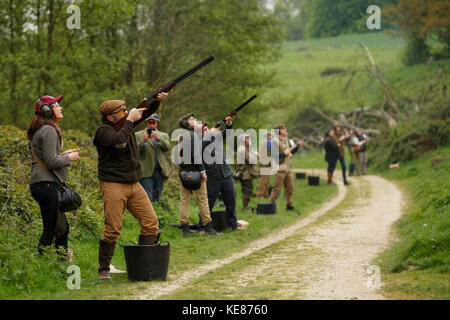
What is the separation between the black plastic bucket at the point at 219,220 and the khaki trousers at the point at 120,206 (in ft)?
13.5

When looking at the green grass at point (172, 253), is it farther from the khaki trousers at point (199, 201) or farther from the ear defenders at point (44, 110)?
the ear defenders at point (44, 110)

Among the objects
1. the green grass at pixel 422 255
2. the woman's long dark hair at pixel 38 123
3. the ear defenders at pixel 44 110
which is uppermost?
the ear defenders at pixel 44 110

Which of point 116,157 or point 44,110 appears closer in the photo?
point 44,110

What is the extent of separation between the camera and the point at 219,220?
11.5m

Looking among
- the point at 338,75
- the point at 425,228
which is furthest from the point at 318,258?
the point at 338,75

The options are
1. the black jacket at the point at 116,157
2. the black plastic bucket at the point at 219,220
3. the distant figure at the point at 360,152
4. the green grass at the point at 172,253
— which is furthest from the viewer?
the distant figure at the point at 360,152

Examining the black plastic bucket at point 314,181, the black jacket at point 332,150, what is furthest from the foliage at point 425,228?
the black plastic bucket at point 314,181

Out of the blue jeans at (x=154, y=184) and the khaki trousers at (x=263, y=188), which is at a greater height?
the blue jeans at (x=154, y=184)

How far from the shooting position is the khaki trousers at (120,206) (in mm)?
7105

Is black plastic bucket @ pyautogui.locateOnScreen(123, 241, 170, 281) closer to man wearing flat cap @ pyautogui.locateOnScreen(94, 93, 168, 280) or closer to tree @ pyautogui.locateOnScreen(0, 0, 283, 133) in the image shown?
man wearing flat cap @ pyautogui.locateOnScreen(94, 93, 168, 280)

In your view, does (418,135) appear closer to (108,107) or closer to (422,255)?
(422,255)

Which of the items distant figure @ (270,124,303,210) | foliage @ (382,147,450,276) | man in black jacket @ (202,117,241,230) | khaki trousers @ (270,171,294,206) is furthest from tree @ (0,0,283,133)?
foliage @ (382,147,450,276)

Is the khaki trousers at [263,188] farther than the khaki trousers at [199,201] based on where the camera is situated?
Yes

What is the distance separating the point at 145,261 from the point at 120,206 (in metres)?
0.74
